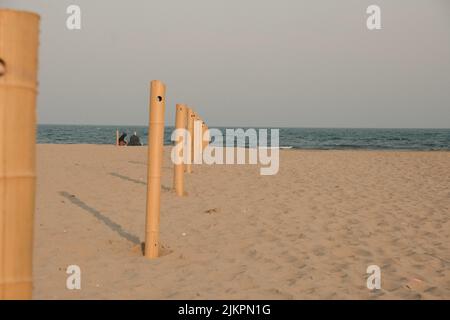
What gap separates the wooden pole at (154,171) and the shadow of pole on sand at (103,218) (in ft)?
2.07

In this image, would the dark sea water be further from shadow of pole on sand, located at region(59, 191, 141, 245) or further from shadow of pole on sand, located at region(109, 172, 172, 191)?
shadow of pole on sand, located at region(59, 191, 141, 245)

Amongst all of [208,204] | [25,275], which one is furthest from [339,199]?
[25,275]

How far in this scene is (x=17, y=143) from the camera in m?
1.88

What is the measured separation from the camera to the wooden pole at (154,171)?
15.7 feet

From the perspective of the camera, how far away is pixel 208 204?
799cm

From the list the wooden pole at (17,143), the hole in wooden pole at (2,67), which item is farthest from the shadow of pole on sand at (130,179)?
the hole in wooden pole at (2,67)

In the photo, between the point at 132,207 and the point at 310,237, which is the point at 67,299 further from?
the point at 132,207

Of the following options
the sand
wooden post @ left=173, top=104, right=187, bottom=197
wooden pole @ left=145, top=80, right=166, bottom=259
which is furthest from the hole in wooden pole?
wooden post @ left=173, top=104, right=187, bottom=197

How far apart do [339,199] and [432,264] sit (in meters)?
3.98

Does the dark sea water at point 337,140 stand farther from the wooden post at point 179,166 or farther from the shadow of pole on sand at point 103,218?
the shadow of pole on sand at point 103,218

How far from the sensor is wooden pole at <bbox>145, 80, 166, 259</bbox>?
4.79m

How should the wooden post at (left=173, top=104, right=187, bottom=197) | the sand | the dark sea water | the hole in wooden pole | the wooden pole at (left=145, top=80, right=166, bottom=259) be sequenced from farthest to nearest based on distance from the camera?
the dark sea water
the wooden post at (left=173, top=104, right=187, bottom=197)
the wooden pole at (left=145, top=80, right=166, bottom=259)
the sand
the hole in wooden pole

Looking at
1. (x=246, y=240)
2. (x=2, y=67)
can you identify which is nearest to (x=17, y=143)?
(x=2, y=67)

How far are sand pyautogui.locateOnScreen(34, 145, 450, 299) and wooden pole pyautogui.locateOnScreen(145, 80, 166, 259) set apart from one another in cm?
20
